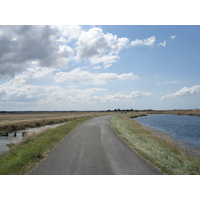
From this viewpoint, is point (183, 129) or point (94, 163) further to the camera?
point (183, 129)

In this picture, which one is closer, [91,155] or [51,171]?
[51,171]

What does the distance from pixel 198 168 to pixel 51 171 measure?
23.9ft

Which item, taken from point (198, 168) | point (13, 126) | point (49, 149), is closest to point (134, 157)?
point (198, 168)

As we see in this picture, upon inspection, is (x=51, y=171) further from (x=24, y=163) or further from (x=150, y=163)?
(x=150, y=163)

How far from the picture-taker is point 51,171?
7.78 meters

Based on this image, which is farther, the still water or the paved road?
the still water

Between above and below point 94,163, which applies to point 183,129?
below

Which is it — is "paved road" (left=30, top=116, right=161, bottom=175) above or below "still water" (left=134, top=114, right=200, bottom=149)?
above

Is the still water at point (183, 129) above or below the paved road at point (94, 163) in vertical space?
below

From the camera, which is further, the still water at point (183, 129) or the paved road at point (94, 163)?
the still water at point (183, 129)
